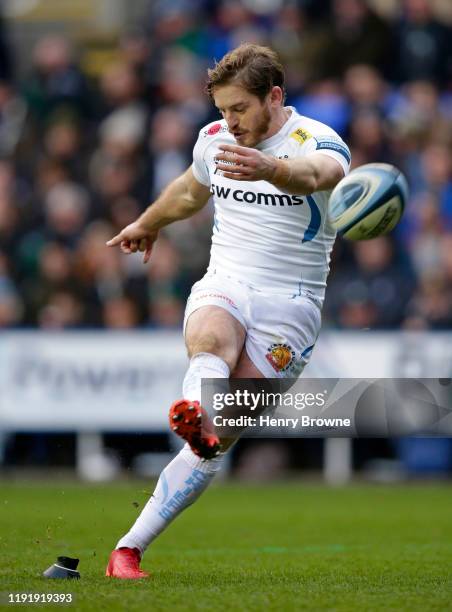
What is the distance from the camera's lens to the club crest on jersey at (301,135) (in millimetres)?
6771

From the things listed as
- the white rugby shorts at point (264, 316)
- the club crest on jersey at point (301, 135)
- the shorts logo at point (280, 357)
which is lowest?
the shorts logo at point (280, 357)

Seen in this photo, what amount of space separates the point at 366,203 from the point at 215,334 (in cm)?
99

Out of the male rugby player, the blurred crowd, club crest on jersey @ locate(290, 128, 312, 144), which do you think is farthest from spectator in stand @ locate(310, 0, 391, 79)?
club crest on jersey @ locate(290, 128, 312, 144)

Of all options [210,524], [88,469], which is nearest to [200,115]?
[88,469]

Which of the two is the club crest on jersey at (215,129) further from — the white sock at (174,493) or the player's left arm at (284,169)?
the white sock at (174,493)

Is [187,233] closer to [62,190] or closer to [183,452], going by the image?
[62,190]

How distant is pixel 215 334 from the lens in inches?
254

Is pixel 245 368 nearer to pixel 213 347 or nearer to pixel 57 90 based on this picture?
pixel 213 347

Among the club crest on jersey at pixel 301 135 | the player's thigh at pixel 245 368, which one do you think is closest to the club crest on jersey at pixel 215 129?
the club crest on jersey at pixel 301 135

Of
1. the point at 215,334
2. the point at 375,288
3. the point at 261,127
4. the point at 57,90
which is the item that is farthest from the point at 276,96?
the point at 57,90

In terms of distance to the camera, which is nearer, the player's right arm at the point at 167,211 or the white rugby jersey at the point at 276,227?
the white rugby jersey at the point at 276,227

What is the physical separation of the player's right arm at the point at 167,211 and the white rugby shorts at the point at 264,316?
666 millimetres

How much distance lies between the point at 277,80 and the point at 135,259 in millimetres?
8587

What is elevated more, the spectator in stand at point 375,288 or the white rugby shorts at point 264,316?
the spectator in stand at point 375,288
